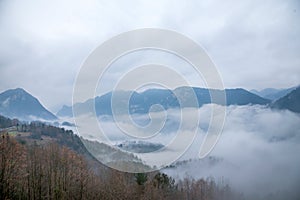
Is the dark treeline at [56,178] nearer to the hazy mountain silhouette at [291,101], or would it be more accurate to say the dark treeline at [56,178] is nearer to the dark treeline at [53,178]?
the dark treeline at [53,178]

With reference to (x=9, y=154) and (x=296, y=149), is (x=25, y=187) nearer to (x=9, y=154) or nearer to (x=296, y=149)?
(x=9, y=154)

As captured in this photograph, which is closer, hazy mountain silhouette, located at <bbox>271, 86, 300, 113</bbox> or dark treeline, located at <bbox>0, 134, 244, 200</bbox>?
dark treeline, located at <bbox>0, 134, 244, 200</bbox>

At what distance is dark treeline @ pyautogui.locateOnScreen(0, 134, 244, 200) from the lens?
17.0 m

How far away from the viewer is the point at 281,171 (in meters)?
99.2

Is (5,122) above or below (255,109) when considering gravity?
below

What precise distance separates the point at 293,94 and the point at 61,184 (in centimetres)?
13875

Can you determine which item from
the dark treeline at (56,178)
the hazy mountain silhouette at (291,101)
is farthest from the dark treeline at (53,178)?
the hazy mountain silhouette at (291,101)

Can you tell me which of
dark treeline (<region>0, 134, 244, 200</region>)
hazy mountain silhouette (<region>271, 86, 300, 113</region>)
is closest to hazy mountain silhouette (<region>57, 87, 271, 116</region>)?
dark treeline (<region>0, 134, 244, 200</region>)

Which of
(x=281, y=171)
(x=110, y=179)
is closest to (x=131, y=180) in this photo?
(x=110, y=179)

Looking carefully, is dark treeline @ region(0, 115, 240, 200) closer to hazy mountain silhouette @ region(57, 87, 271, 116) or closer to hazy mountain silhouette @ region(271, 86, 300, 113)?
hazy mountain silhouette @ region(57, 87, 271, 116)

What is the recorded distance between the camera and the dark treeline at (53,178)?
55.9 feet

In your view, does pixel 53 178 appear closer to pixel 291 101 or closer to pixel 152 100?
pixel 152 100

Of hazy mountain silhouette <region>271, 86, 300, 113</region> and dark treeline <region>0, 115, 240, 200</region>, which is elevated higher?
hazy mountain silhouette <region>271, 86, 300, 113</region>

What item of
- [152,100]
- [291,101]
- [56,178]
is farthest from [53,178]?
[291,101]
